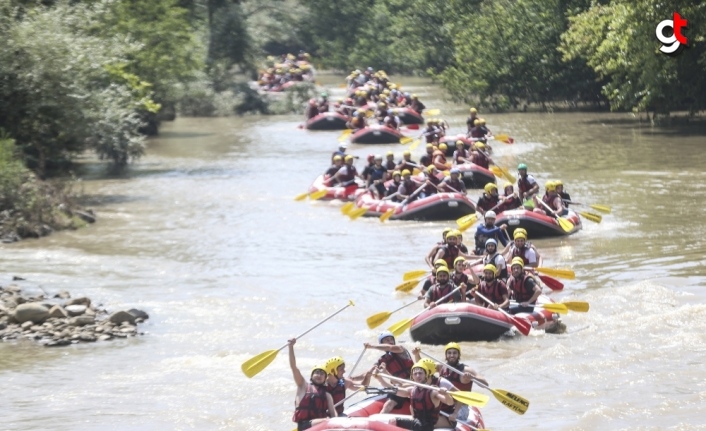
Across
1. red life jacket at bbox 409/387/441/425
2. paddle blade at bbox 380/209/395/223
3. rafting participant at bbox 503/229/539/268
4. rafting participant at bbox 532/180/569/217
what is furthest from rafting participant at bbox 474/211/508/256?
red life jacket at bbox 409/387/441/425

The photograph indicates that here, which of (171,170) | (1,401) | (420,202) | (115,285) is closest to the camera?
(1,401)

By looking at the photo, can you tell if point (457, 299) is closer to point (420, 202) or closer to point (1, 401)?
point (1, 401)

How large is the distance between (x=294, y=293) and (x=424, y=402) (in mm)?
8224

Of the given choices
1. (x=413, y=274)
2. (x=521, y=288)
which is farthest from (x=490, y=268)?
(x=413, y=274)

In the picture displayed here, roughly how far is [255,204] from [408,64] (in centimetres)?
3897

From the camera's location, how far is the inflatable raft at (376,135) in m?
41.0

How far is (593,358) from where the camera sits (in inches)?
633

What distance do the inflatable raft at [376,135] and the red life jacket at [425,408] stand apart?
28.7 meters

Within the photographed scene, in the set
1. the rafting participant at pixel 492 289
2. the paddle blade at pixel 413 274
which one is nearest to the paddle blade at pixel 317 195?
the paddle blade at pixel 413 274

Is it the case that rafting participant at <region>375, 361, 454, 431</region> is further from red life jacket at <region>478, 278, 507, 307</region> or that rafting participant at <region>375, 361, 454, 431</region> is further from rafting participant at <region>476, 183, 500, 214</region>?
rafting participant at <region>476, 183, 500, 214</region>

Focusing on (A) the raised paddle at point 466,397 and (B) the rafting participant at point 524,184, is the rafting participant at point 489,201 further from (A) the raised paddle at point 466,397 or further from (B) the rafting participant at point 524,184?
(A) the raised paddle at point 466,397

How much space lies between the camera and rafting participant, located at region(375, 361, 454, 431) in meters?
12.5

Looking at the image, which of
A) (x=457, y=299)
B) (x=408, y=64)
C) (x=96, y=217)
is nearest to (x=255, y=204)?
(x=96, y=217)

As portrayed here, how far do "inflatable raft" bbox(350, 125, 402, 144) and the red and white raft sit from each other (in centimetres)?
2425
